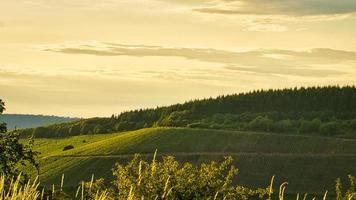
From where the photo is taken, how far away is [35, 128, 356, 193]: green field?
145375mm

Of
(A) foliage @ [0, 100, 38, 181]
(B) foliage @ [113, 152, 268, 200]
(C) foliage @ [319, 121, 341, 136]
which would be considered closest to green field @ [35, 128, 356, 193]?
(C) foliage @ [319, 121, 341, 136]

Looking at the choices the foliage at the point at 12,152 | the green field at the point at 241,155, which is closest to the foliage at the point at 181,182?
the foliage at the point at 12,152

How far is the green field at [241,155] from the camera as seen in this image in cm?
14538

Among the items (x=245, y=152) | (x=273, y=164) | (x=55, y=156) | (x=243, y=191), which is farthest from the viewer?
(x=55, y=156)

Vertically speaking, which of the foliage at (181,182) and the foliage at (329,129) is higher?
the foliage at (181,182)

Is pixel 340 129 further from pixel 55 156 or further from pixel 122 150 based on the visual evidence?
pixel 55 156

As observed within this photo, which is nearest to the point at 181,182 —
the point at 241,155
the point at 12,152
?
the point at 12,152

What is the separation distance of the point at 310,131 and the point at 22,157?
547 feet

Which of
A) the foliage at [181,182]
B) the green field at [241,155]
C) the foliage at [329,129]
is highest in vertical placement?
the foliage at [181,182]

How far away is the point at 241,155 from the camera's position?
16225cm

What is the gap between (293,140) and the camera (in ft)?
574

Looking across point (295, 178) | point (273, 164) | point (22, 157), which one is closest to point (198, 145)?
point (273, 164)

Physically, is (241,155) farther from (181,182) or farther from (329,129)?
(181,182)

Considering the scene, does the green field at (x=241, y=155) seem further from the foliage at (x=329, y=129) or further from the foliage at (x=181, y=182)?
the foliage at (x=181, y=182)
